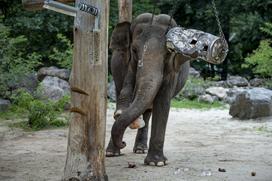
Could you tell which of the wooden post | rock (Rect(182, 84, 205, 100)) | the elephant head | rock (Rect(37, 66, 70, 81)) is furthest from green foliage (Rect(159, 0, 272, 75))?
the elephant head

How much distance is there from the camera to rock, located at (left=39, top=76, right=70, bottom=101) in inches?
495

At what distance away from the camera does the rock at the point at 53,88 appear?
1258 cm

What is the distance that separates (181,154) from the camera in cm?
709

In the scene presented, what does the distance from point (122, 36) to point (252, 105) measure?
5652mm

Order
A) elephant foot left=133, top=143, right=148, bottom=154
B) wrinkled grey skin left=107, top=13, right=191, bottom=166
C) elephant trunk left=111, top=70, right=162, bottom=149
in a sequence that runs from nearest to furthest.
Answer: elephant trunk left=111, top=70, right=162, bottom=149 < wrinkled grey skin left=107, top=13, right=191, bottom=166 < elephant foot left=133, top=143, right=148, bottom=154

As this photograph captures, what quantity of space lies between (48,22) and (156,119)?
12.1 m

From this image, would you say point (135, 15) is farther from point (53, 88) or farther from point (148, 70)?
point (148, 70)

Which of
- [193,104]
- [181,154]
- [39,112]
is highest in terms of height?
[39,112]

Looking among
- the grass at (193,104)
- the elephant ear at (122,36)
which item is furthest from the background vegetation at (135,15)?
the elephant ear at (122,36)

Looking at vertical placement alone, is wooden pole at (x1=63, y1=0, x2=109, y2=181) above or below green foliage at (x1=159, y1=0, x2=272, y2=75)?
below

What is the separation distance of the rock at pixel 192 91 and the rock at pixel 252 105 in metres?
4.53

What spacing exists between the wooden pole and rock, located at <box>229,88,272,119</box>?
7.35 m

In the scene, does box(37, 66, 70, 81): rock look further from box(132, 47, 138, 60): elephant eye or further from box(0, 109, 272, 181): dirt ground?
box(132, 47, 138, 60): elephant eye

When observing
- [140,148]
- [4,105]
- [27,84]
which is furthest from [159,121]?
[27,84]
